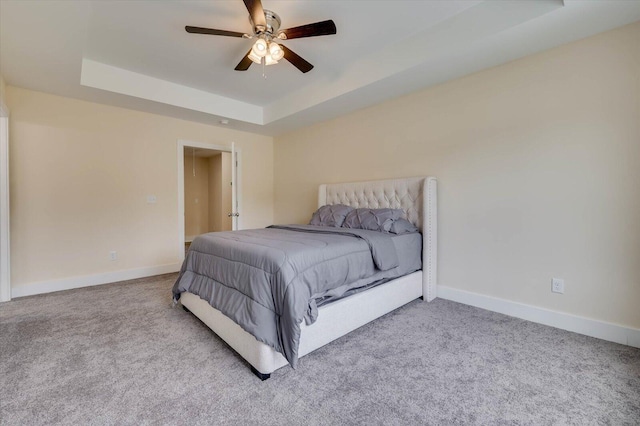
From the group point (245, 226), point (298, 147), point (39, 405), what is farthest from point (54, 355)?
point (298, 147)

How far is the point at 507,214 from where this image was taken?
9.07ft

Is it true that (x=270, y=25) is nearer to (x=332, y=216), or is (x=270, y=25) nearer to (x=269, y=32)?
(x=269, y=32)

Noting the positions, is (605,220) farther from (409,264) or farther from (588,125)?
(409,264)

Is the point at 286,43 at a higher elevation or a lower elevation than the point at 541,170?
higher

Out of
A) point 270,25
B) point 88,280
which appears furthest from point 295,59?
point 88,280

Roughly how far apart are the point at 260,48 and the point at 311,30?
487mm

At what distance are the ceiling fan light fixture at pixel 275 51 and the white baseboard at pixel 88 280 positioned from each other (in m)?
3.60

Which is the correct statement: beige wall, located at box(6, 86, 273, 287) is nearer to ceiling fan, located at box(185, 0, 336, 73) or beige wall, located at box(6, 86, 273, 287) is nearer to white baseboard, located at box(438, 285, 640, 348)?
ceiling fan, located at box(185, 0, 336, 73)

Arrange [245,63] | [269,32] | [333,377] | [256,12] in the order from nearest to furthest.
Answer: [333,377], [256,12], [269,32], [245,63]

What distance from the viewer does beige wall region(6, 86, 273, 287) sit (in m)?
3.36

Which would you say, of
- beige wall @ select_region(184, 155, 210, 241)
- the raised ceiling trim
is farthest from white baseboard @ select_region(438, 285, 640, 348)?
beige wall @ select_region(184, 155, 210, 241)

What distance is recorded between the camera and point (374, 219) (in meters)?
3.24

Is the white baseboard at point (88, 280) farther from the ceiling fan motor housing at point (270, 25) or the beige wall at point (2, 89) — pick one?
the ceiling fan motor housing at point (270, 25)

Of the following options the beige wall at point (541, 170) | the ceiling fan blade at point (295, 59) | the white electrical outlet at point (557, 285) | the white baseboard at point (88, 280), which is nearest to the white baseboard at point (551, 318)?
the beige wall at point (541, 170)
